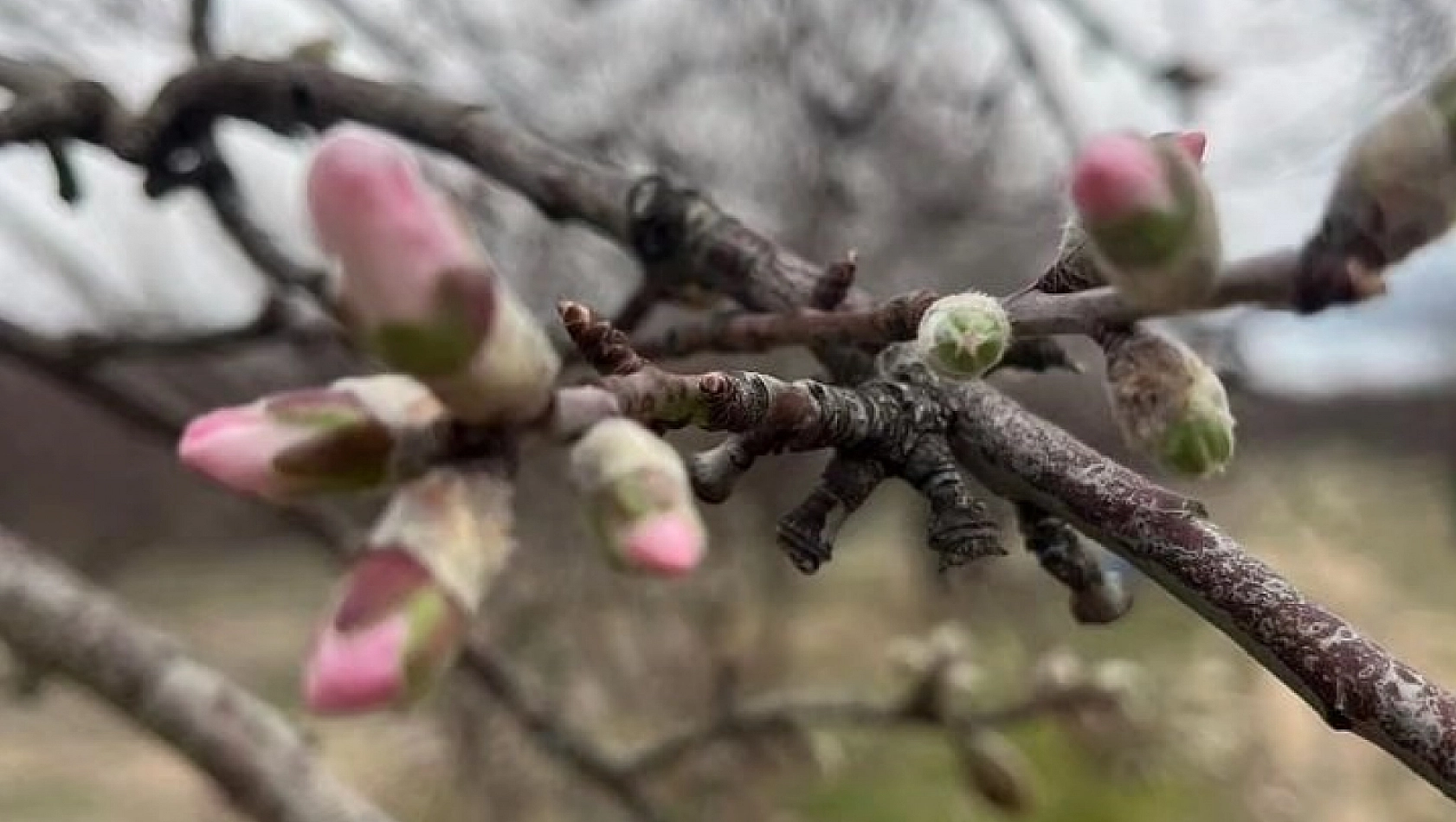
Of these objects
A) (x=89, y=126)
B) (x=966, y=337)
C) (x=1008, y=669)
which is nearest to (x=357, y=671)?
(x=966, y=337)

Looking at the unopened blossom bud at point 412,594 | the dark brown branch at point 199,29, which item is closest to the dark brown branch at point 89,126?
the dark brown branch at point 199,29

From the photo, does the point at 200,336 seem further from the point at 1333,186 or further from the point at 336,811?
the point at 1333,186

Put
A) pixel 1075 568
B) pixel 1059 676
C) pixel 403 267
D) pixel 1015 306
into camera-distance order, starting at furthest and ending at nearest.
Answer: pixel 1059 676 < pixel 1075 568 < pixel 1015 306 < pixel 403 267

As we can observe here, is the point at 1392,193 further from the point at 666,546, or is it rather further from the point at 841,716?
the point at 841,716

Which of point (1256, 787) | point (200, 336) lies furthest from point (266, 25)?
point (1256, 787)

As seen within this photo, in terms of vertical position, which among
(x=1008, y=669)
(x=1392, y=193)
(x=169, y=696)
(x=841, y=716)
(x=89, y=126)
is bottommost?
(x=169, y=696)

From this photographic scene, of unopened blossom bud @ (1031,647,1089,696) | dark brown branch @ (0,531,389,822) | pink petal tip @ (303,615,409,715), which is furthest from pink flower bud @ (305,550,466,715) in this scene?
unopened blossom bud @ (1031,647,1089,696)

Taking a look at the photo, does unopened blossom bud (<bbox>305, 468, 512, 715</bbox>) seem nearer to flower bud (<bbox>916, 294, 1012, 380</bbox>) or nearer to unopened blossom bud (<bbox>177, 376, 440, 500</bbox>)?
unopened blossom bud (<bbox>177, 376, 440, 500</bbox>)
